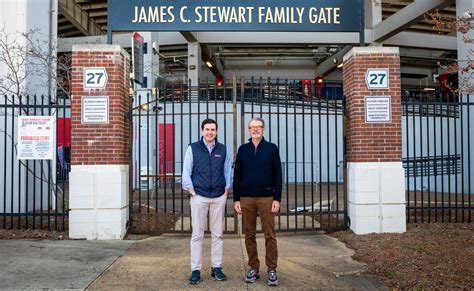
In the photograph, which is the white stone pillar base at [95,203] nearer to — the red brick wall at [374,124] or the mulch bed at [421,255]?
the mulch bed at [421,255]

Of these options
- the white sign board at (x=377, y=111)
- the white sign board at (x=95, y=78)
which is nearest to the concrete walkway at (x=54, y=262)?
the white sign board at (x=95, y=78)

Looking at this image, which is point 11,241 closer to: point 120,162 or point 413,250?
point 120,162

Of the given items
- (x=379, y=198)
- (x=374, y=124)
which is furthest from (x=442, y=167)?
(x=374, y=124)

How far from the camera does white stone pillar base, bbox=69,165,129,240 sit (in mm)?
7574

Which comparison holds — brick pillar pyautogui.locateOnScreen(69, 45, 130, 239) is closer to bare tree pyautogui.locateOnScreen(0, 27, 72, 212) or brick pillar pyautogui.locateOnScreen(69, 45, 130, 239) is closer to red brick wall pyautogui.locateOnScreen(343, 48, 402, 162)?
bare tree pyautogui.locateOnScreen(0, 27, 72, 212)

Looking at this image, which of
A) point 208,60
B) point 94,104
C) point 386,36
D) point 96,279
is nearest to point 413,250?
point 96,279

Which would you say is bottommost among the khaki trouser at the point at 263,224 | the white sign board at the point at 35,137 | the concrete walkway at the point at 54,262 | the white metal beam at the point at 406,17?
the concrete walkway at the point at 54,262

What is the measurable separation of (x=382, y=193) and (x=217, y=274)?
369 cm

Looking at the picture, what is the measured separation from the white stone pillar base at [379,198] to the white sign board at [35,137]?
5.22 m

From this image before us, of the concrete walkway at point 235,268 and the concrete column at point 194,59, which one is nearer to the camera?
the concrete walkway at point 235,268

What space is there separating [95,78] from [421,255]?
5.63 metres

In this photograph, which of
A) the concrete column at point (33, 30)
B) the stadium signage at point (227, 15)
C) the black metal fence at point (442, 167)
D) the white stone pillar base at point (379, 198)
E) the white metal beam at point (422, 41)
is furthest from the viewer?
the white metal beam at point (422, 41)

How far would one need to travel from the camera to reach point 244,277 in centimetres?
551

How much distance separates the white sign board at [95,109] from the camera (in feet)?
25.0
